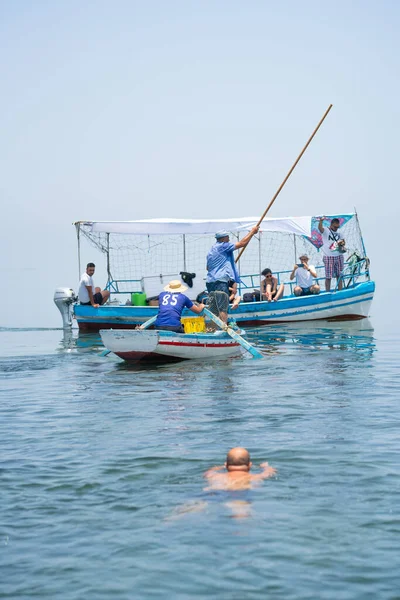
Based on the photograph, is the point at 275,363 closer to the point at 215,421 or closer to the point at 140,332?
the point at 140,332

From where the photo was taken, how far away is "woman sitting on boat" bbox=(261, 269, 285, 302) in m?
26.1

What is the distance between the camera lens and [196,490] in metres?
7.30

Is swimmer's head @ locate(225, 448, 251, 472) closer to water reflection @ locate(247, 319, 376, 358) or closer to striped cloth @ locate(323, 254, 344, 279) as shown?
water reflection @ locate(247, 319, 376, 358)

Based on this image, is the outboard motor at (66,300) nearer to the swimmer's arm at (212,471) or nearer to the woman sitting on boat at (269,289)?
the woman sitting on boat at (269,289)

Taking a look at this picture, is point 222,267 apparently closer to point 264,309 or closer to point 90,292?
point 264,309

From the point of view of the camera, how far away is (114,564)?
5.74 metres

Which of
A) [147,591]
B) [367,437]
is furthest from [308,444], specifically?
[147,591]

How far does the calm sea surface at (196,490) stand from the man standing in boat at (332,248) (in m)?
12.3

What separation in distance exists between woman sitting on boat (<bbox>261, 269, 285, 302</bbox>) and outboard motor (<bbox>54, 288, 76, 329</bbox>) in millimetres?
6836

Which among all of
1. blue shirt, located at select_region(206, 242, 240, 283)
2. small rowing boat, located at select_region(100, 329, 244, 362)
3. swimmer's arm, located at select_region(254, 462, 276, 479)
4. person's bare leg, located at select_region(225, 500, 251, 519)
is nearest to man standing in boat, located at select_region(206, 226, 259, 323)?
blue shirt, located at select_region(206, 242, 240, 283)

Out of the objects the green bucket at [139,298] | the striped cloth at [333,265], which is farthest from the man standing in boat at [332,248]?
the green bucket at [139,298]

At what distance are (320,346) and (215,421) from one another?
9670 millimetres

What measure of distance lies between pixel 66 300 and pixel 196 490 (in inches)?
837

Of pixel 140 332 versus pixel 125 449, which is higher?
pixel 140 332
